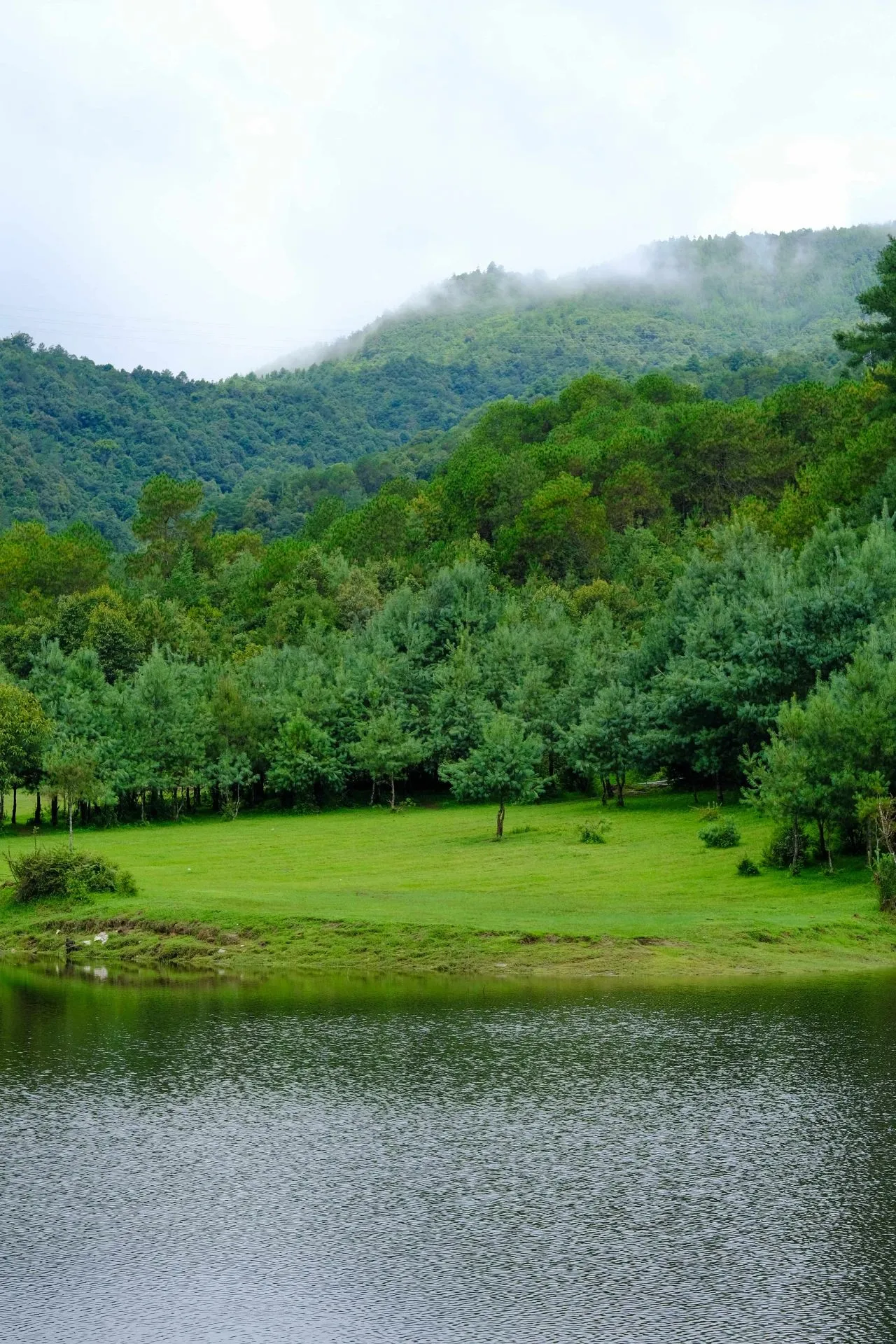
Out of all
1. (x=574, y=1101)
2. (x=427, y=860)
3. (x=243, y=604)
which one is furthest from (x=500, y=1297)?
(x=243, y=604)

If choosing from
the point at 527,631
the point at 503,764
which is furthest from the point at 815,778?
the point at 527,631

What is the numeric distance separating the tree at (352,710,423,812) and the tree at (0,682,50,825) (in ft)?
76.9

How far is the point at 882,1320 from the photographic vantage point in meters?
19.7

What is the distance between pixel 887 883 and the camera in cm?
5284

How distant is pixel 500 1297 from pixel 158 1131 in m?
11.5

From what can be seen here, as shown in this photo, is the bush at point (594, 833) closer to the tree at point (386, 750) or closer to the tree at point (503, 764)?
the tree at point (503, 764)

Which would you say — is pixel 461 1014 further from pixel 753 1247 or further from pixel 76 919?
pixel 76 919

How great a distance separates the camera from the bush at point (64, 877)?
188ft

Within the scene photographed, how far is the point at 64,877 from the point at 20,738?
1507 inches

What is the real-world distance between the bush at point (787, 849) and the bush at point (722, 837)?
4733 mm

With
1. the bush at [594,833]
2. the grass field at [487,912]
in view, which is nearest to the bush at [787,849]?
the grass field at [487,912]

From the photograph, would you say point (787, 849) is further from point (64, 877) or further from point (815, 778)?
point (64, 877)

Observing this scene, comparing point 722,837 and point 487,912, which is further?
point 722,837

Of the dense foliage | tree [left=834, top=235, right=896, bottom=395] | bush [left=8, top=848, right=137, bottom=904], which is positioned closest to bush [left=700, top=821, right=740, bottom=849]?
the dense foliage
